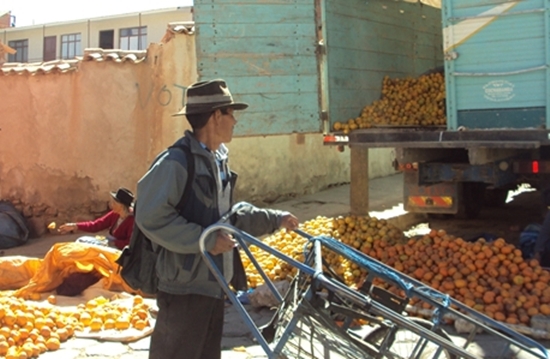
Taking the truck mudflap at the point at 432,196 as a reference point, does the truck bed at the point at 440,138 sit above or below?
above

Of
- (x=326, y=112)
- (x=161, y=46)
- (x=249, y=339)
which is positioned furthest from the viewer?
(x=161, y=46)

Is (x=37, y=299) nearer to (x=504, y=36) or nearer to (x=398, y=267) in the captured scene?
(x=398, y=267)

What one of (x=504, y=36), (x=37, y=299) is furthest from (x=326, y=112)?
(x=37, y=299)

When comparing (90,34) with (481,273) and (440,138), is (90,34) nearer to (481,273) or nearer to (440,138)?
(440,138)

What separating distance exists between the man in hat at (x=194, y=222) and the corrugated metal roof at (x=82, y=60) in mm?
8013

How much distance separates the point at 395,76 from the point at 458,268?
316 cm

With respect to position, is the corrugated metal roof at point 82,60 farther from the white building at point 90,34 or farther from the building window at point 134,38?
the building window at point 134,38

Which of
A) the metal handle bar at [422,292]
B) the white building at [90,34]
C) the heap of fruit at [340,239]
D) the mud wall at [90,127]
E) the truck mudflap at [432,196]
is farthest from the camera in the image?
the white building at [90,34]

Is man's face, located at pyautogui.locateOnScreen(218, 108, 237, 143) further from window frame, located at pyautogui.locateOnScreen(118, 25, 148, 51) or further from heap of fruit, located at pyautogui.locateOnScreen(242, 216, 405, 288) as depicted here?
window frame, located at pyautogui.locateOnScreen(118, 25, 148, 51)

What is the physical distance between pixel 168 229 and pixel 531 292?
369 centimetres

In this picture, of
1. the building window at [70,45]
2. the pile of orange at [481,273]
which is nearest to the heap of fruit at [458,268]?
the pile of orange at [481,273]

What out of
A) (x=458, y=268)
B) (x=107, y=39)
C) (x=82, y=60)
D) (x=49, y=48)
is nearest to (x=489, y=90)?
(x=458, y=268)

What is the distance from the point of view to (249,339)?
5164 mm

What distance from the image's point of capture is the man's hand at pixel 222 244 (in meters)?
2.90
